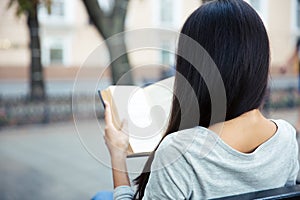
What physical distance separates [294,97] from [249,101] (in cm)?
1078

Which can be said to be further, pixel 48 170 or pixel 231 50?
pixel 48 170

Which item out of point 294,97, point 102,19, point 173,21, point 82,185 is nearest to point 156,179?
point 82,185

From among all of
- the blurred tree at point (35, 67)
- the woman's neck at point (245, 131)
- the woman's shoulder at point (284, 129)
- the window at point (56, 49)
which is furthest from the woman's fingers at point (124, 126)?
the window at point (56, 49)

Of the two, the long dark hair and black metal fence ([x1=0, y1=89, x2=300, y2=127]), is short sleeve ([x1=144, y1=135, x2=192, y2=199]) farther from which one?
black metal fence ([x1=0, y1=89, x2=300, y2=127])

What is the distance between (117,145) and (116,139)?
2 centimetres

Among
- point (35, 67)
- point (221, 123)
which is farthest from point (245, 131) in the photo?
point (35, 67)

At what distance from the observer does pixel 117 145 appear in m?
1.35

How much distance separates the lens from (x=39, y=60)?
1033cm

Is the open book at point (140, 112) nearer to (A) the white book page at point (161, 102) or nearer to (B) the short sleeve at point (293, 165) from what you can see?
(A) the white book page at point (161, 102)

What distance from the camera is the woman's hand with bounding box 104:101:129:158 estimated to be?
1337mm

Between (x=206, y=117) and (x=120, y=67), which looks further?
(x=120, y=67)

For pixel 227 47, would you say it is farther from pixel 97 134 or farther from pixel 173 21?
pixel 173 21

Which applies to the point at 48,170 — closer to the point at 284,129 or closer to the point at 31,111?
the point at 284,129

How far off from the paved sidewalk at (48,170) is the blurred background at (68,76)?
1 centimetres
